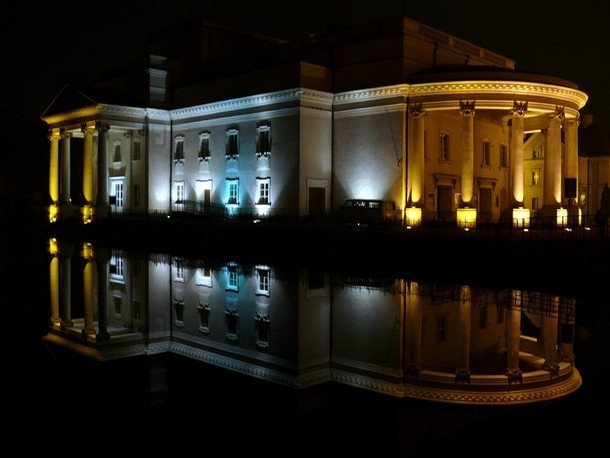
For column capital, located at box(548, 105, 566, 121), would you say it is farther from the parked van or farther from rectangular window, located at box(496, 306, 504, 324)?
rectangular window, located at box(496, 306, 504, 324)

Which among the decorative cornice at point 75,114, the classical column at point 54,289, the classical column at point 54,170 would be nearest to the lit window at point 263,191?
the classical column at point 54,289

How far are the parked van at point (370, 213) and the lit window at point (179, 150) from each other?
1667 cm

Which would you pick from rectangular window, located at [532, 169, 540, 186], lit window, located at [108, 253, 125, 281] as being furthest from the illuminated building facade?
lit window, located at [108, 253, 125, 281]

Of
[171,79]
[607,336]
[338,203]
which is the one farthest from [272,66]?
[607,336]

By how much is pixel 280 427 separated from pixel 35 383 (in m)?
3.93

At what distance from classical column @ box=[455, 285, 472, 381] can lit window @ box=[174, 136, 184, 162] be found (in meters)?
32.1

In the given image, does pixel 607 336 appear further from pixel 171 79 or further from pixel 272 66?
pixel 171 79

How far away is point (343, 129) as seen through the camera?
36906 mm

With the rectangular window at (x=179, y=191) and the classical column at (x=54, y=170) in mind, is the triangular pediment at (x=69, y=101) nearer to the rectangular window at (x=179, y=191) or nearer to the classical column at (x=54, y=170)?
the classical column at (x=54, y=170)

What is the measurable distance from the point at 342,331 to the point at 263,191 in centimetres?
2645

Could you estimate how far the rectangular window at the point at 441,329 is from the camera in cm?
1259

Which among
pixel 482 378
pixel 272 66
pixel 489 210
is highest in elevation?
pixel 272 66

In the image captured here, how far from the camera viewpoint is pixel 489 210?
130 feet

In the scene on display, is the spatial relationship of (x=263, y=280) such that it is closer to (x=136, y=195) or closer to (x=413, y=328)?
(x=413, y=328)
